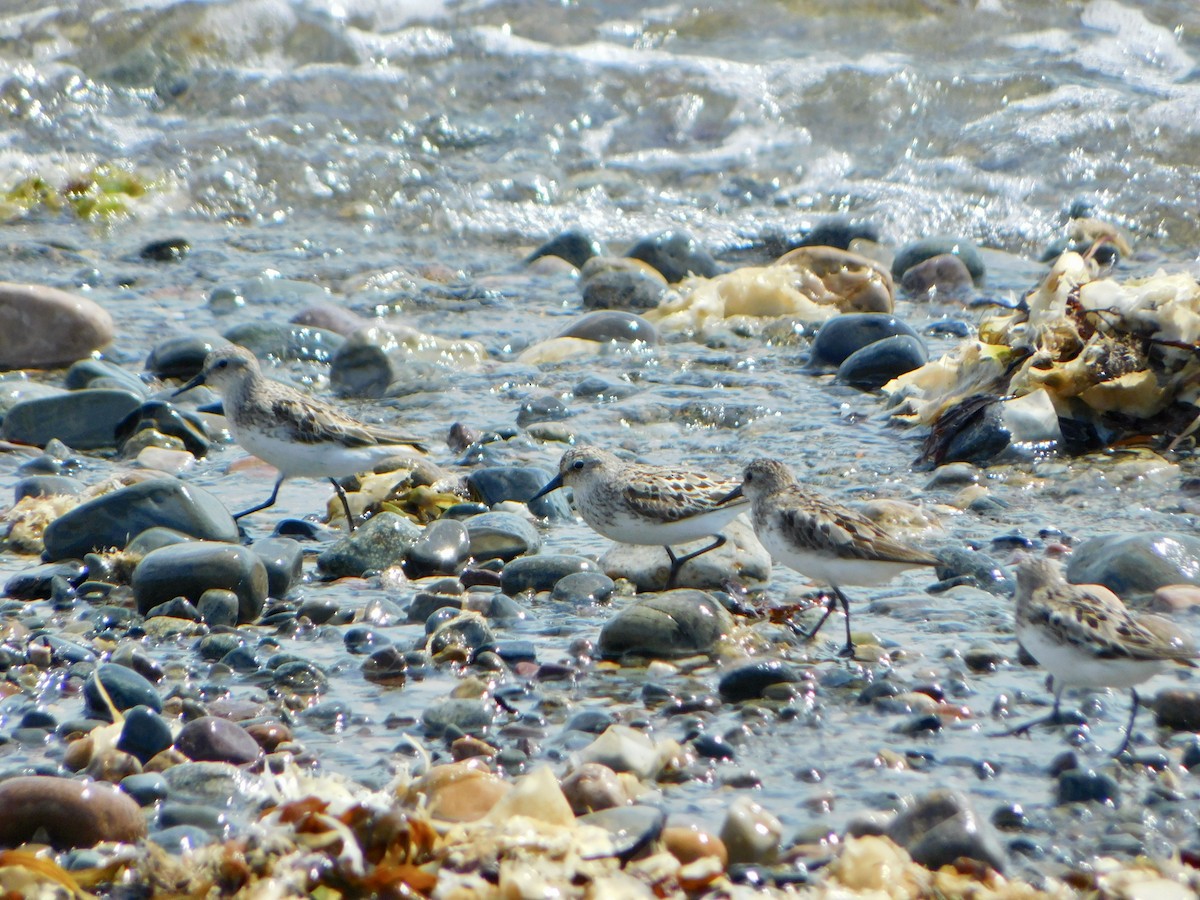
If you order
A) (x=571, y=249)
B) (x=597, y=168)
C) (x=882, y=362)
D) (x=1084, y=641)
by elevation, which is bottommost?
(x=571, y=249)

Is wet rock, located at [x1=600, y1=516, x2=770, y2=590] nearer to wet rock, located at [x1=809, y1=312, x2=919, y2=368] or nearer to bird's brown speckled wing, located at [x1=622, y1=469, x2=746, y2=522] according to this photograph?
bird's brown speckled wing, located at [x1=622, y1=469, x2=746, y2=522]

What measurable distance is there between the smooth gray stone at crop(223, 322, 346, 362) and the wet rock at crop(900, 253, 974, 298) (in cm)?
469

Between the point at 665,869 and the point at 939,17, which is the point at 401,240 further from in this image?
the point at 665,869

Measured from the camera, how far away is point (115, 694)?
4.37 metres

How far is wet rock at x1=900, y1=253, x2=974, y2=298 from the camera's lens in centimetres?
1136

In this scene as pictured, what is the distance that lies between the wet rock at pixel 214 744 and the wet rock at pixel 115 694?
30 cm

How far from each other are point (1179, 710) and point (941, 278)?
7466 mm

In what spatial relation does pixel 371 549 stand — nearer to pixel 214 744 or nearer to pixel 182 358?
pixel 214 744

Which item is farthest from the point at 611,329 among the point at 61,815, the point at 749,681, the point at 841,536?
the point at 61,815

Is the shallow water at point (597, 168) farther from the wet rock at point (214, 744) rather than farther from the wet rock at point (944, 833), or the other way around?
the wet rock at point (944, 833)

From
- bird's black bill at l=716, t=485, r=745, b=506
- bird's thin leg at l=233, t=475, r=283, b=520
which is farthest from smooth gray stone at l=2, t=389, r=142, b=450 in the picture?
bird's black bill at l=716, t=485, r=745, b=506

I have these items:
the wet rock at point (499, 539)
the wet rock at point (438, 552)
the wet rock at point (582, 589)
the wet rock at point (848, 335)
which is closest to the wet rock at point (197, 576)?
the wet rock at point (438, 552)

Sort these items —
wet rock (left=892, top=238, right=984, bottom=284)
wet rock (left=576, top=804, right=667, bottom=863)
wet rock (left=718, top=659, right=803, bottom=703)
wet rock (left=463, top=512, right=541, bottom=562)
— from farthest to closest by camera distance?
wet rock (left=892, top=238, right=984, bottom=284) → wet rock (left=463, top=512, right=541, bottom=562) → wet rock (left=718, top=659, right=803, bottom=703) → wet rock (left=576, top=804, right=667, bottom=863)

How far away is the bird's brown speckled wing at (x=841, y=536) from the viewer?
16.8 feet
